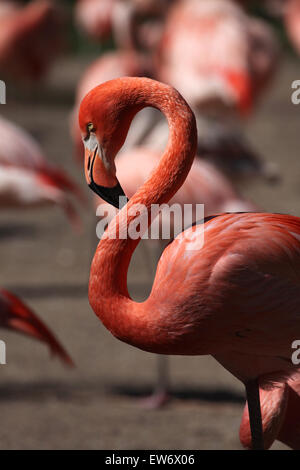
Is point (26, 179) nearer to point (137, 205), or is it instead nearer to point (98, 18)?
point (137, 205)

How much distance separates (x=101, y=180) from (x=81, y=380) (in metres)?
1.91

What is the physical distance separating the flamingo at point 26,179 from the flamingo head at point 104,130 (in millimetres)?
1924

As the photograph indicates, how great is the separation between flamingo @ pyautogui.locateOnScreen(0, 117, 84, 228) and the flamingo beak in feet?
6.31

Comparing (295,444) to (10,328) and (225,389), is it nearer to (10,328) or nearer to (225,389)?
(10,328)

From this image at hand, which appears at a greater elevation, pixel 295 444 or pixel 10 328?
pixel 10 328

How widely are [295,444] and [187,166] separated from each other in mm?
739

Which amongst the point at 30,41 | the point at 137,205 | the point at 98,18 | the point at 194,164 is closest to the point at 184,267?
the point at 137,205

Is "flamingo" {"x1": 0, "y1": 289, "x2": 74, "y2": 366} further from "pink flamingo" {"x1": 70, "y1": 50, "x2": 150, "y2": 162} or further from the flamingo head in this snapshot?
"pink flamingo" {"x1": 70, "y1": 50, "x2": 150, "y2": 162}

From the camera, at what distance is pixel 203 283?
171cm

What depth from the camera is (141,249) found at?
5.20m

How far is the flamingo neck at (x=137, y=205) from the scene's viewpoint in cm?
172

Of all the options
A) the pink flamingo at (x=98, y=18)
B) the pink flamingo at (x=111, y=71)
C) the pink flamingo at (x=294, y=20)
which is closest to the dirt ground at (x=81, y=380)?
the pink flamingo at (x=111, y=71)

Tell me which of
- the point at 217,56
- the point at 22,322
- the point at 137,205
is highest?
the point at 217,56

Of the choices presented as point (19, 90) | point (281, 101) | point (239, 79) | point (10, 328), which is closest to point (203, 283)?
point (10, 328)
